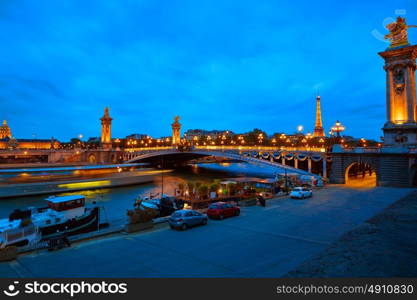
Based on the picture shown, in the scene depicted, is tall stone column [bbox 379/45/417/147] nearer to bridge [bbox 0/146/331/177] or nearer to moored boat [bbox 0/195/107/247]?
bridge [bbox 0/146/331/177]

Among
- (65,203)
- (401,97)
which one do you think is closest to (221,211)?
Answer: (65,203)

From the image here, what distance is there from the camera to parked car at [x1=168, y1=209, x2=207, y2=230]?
15.3 meters

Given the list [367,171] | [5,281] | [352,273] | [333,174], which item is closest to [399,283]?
[352,273]

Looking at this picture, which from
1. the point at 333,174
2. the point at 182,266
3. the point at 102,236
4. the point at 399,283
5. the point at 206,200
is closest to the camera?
the point at 399,283

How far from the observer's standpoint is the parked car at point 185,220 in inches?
601

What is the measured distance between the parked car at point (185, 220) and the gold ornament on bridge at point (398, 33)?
40677 mm

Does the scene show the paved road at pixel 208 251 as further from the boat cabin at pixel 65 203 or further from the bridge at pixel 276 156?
the bridge at pixel 276 156

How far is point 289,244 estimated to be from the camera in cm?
1233

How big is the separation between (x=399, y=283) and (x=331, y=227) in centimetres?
841

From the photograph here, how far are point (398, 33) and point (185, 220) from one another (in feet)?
141

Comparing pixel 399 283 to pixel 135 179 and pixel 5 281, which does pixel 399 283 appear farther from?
pixel 135 179

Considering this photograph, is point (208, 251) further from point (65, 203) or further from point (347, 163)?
point (347, 163)

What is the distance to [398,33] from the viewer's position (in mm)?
40312

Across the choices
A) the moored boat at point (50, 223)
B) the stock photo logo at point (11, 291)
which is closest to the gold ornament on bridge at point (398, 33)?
the moored boat at point (50, 223)
